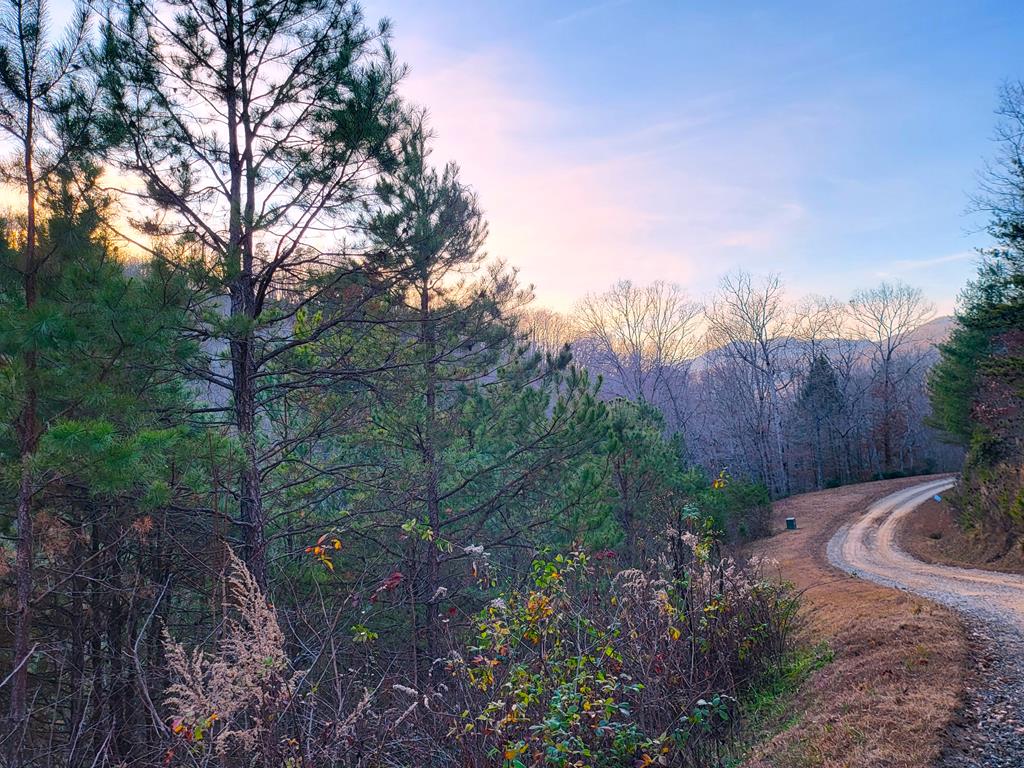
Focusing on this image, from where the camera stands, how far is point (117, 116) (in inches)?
249

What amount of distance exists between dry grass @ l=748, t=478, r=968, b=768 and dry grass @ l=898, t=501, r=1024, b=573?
5613mm

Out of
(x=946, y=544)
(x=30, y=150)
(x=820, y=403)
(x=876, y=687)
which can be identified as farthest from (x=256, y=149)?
(x=820, y=403)

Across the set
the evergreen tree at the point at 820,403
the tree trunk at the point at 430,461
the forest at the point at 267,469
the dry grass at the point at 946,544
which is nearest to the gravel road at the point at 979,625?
the dry grass at the point at 946,544

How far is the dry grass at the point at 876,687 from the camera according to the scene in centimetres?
499

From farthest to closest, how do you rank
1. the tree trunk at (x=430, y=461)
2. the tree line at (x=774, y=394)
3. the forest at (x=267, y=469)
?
the tree line at (x=774, y=394)
the tree trunk at (x=430, y=461)
the forest at (x=267, y=469)

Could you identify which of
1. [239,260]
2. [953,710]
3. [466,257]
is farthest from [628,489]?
[239,260]

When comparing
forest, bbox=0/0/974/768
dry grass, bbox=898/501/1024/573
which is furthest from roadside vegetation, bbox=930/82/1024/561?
forest, bbox=0/0/974/768

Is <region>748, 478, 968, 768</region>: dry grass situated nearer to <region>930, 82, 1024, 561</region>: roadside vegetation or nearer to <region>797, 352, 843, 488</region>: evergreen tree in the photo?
<region>930, 82, 1024, 561</region>: roadside vegetation

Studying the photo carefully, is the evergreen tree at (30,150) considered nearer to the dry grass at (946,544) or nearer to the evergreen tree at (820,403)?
the dry grass at (946,544)

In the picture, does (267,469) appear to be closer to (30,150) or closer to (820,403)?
(30,150)

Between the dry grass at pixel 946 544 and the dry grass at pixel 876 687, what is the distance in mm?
5613

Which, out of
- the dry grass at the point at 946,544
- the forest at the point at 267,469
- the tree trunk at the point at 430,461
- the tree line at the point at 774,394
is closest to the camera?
the forest at the point at 267,469

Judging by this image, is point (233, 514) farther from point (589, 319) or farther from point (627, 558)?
point (589, 319)

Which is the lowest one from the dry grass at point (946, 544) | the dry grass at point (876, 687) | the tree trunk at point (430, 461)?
the dry grass at point (946, 544)
